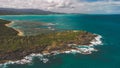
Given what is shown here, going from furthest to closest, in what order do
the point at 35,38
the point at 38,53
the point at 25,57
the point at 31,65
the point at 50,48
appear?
1. the point at 35,38
2. the point at 50,48
3. the point at 38,53
4. the point at 25,57
5. the point at 31,65

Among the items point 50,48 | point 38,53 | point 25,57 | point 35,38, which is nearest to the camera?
point 25,57

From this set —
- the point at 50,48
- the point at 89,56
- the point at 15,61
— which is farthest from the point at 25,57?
the point at 89,56

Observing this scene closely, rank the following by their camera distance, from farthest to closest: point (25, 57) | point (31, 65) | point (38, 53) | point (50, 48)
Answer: point (50, 48) < point (38, 53) < point (25, 57) < point (31, 65)

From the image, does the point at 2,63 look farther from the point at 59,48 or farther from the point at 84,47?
the point at 84,47

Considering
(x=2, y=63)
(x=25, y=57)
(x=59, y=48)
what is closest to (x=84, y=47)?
(x=59, y=48)

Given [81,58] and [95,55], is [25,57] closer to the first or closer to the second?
[81,58]

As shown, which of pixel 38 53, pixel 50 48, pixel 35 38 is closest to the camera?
pixel 38 53

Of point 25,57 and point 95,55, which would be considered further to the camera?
point 95,55

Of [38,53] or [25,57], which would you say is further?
[38,53]
